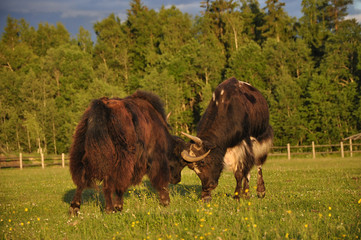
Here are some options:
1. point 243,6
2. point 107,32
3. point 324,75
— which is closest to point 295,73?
point 324,75

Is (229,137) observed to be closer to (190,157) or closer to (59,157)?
(190,157)

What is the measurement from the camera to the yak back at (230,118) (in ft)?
26.0

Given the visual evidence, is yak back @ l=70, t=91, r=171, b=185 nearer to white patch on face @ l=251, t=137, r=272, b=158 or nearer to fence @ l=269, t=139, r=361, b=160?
white patch on face @ l=251, t=137, r=272, b=158

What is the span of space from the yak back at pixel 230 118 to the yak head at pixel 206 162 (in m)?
0.23

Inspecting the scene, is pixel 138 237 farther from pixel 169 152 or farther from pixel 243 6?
pixel 243 6

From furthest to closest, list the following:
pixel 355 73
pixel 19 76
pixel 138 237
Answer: pixel 19 76 → pixel 355 73 → pixel 138 237

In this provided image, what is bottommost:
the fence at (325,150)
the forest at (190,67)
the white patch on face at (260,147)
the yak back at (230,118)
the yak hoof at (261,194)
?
the fence at (325,150)

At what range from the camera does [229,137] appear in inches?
311

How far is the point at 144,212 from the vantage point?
20.0 ft

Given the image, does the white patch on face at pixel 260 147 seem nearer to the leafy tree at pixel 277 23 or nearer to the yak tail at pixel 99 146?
the yak tail at pixel 99 146

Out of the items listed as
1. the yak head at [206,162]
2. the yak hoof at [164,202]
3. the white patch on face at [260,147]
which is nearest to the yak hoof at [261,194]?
the white patch on face at [260,147]

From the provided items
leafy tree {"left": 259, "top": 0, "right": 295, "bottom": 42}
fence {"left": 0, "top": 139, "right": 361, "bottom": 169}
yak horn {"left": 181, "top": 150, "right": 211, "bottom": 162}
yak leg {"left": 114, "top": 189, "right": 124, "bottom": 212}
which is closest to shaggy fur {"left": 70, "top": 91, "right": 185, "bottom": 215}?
yak leg {"left": 114, "top": 189, "right": 124, "bottom": 212}

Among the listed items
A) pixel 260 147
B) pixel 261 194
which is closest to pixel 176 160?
pixel 261 194

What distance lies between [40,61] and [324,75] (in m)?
44.0
